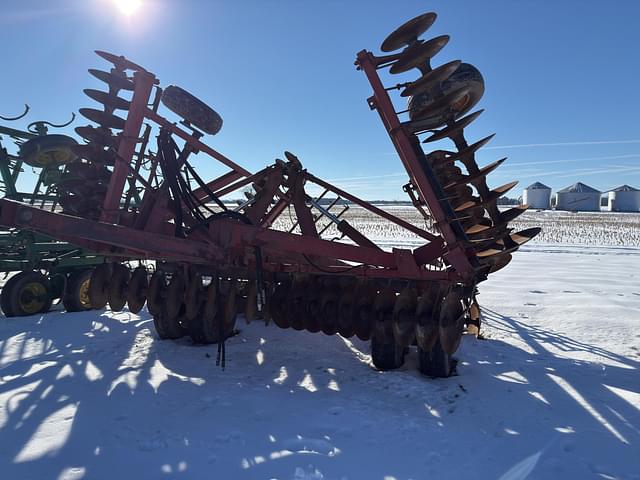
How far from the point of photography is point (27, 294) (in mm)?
6109

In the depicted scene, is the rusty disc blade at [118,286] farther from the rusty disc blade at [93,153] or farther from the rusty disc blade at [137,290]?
the rusty disc blade at [93,153]

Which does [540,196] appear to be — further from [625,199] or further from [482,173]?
[482,173]

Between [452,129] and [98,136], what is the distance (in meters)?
3.31

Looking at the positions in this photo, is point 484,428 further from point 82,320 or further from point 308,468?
point 82,320

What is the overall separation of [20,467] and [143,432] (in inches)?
24.9

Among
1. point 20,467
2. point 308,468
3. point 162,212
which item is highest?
point 162,212

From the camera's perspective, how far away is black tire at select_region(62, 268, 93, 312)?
6469 mm

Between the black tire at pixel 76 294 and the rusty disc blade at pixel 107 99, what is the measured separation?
128 inches

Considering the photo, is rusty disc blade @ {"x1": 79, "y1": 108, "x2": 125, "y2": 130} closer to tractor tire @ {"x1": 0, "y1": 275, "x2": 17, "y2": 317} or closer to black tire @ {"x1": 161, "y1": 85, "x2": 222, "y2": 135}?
black tire @ {"x1": 161, "y1": 85, "x2": 222, "y2": 135}

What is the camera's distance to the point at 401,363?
156 inches

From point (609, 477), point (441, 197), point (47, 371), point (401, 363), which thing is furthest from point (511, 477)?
point (47, 371)

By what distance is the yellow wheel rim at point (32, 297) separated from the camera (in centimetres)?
605

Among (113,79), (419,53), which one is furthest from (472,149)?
(113,79)

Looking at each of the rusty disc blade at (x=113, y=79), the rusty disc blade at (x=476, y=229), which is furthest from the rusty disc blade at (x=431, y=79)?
the rusty disc blade at (x=113, y=79)
